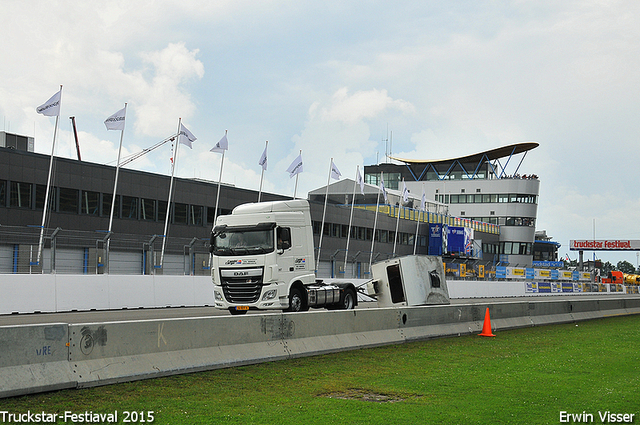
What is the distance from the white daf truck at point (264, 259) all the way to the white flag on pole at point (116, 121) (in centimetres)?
1515

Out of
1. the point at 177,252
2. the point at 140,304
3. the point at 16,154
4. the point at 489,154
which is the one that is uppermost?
the point at 489,154

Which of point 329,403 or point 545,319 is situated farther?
point 545,319

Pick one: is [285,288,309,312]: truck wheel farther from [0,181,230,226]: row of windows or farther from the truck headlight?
[0,181,230,226]: row of windows

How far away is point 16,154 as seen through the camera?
35188 mm

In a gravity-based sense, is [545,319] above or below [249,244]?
below

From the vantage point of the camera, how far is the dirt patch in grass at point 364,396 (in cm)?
816

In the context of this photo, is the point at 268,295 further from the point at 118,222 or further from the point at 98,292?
the point at 118,222

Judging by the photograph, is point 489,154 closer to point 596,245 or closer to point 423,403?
point 596,245

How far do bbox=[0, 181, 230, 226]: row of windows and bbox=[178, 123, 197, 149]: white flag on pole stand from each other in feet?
21.5

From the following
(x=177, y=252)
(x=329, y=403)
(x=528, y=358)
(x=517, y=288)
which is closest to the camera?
(x=329, y=403)

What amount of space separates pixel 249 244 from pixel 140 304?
28.0ft

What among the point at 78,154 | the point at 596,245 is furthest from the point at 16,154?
the point at 596,245

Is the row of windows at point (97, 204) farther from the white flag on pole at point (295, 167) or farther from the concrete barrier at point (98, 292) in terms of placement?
the concrete barrier at point (98, 292)

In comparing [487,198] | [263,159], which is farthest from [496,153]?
[263,159]
